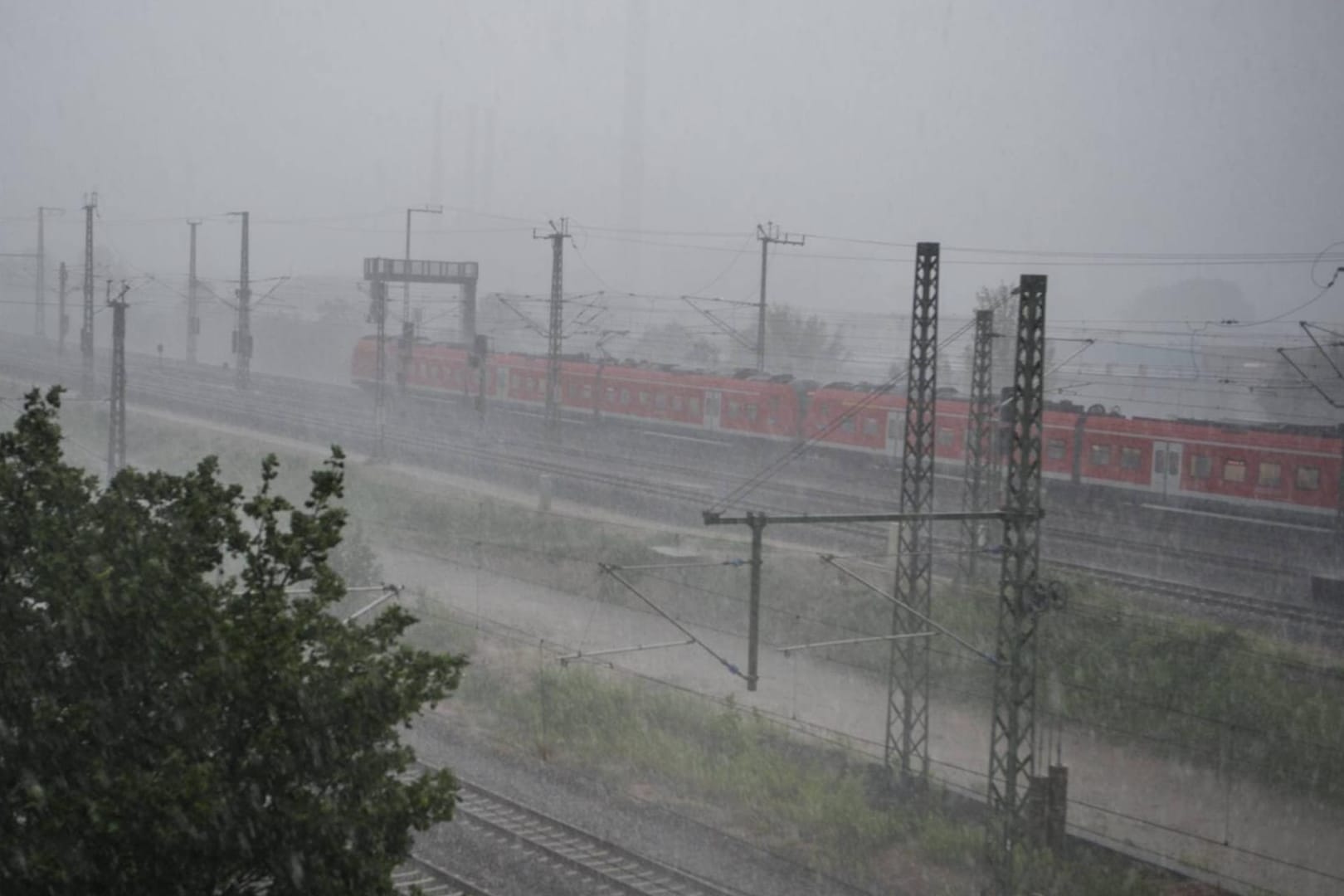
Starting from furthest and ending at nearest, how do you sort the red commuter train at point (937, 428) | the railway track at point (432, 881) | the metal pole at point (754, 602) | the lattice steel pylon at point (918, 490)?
the red commuter train at point (937, 428), the lattice steel pylon at point (918, 490), the railway track at point (432, 881), the metal pole at point (754, 602)

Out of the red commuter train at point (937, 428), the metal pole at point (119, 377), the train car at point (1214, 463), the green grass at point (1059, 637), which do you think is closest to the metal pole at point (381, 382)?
the green grass at point (1059, 637)

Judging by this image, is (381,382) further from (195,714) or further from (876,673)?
(195,714)

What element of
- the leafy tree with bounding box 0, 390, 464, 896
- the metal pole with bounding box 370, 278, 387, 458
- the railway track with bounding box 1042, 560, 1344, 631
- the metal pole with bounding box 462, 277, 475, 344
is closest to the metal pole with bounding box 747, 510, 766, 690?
the leafy tree with bounding box 0, 390, 464, 896

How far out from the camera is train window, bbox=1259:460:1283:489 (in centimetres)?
2358

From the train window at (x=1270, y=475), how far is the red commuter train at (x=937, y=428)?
17 mm

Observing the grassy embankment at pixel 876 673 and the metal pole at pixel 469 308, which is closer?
the grassy embankment at pixel 876 673

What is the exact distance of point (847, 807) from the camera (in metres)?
12.4

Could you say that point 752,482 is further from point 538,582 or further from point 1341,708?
point 1341,708

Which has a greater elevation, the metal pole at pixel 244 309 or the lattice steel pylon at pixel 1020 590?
the metal pole at pixel 244 309

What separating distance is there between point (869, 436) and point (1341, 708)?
15.2 meters

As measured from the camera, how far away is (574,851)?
11.7m

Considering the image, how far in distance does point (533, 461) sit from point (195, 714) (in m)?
24.4

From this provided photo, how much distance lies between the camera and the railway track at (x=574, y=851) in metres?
10.9

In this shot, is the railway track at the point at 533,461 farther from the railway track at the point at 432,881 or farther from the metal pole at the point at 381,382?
the railway track at the point at 432,881
